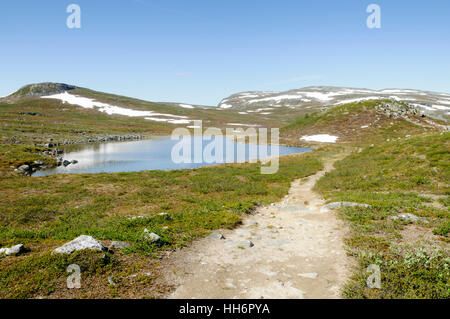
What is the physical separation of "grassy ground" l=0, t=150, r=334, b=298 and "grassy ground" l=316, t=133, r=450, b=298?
637 cm

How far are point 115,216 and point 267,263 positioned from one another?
1172cm

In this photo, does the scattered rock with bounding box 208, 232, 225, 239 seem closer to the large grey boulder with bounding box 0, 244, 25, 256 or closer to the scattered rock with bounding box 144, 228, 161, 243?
the scattered rock with bounding box 144, 228, 161, 243

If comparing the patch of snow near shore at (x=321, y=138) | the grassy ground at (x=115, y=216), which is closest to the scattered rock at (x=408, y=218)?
the grassy ground at (x=115, y=216)

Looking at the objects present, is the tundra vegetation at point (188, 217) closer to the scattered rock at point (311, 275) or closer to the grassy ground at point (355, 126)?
the scattered rock at point (311, 275)

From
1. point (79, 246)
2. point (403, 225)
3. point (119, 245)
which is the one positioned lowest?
point (403, 225)

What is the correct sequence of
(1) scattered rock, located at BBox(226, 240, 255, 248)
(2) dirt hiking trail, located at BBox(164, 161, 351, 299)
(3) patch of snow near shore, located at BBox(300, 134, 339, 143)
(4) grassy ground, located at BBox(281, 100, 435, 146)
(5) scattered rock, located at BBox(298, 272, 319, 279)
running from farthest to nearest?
(3) patch of snow near shore, located at BBox(300, 134, 339, 143) < (4) grassy ground, located at BBox(281, 100, 435, 146) < (1) scattered rock, located at BBox(226, 240, 255, 248) < (5) scattered rock, located at BBox(298, 272, 319, 279) < (2) dirt hiking trail, located at BBox(164, 161, 351, 299)

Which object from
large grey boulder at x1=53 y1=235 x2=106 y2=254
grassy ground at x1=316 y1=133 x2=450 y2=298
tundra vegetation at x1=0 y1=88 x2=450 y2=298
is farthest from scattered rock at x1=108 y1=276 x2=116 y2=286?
grassy ground at x1=316 y1=133 x2=450 y2=298

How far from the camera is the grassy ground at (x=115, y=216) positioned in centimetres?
823

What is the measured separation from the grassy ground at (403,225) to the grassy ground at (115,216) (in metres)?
6.37

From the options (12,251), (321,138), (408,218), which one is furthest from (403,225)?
(321,138)

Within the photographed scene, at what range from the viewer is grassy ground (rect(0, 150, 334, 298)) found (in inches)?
324

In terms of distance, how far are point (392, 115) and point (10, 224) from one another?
9029 cm

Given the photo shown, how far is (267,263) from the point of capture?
10000mm

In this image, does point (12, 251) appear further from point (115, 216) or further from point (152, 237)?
point (115, 216)
